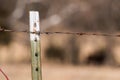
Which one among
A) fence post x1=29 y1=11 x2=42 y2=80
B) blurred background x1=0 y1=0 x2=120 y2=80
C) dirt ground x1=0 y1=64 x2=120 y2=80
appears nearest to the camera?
fence post x1=29 y1=11 x2=42 y2=80

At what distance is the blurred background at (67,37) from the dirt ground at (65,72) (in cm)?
1

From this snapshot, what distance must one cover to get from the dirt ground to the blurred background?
1 centimetres

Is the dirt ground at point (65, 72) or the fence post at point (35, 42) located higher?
the fence post at point (35, 42)

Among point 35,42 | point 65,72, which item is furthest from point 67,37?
point 35,42

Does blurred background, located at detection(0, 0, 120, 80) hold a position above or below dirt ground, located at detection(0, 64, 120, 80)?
above

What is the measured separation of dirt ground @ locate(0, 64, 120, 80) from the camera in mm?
6868

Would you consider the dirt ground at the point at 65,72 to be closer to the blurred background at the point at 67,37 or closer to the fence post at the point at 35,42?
the blurred background at the point at 67,37


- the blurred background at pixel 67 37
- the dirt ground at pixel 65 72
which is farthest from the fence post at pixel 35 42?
the blurred background at pixel 67 37

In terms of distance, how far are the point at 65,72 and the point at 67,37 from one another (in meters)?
0.68

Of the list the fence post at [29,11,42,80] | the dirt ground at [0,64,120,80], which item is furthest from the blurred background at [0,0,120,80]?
the fence post at [29,11,42,80]

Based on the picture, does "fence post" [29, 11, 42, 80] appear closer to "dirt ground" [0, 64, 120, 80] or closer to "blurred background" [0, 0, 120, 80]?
"dirt ground" [0, 64, 120, 80]

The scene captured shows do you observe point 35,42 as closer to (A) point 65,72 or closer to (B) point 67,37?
(A) point 65,72

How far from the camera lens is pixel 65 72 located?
743 cm

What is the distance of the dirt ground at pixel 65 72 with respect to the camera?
6.87m
